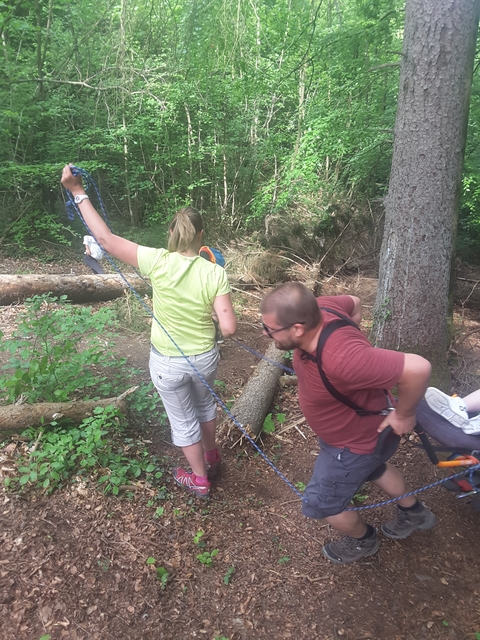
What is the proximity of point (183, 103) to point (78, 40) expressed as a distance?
2.49 m

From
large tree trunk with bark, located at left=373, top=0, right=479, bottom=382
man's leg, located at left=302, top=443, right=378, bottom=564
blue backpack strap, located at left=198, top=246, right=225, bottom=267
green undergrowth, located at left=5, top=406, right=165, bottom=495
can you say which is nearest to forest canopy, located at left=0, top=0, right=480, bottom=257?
large tree trunk with bark, located at left=373, top=0, right=479, bottom=382

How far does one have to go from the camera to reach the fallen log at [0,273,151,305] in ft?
20.9

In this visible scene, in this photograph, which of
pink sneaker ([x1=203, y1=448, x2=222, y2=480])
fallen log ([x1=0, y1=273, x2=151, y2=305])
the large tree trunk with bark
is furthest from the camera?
fallen log ([x1=0, y1=273, x2=151, y2=305])

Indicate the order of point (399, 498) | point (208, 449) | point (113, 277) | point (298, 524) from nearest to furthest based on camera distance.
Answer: point (399, 498) → point (298, 524) → point (208, 449) → point (113, 277)

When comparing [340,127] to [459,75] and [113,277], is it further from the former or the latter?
[113,277]

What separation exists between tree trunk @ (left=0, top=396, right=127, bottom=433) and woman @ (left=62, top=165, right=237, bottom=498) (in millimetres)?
842

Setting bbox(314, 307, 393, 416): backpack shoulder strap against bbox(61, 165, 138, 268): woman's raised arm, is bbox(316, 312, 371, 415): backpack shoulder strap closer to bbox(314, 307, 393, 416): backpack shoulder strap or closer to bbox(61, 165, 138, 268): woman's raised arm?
bbox(314, 307, 393, 416): backpack shoulder strap

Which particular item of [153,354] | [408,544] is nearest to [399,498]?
[408,544]

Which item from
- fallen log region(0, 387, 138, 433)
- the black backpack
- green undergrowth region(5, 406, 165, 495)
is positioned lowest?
green undergrowth region(5, 406, 165, 495)

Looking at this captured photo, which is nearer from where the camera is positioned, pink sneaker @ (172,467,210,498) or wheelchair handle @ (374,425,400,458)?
wheelchair handle @ (374,425,400,458)

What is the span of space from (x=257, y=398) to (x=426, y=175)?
2.53 metres

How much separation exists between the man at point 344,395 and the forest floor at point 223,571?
27 cm

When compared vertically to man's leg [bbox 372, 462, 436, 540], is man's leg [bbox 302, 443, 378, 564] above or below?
above

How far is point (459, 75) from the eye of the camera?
3330 millimetres
